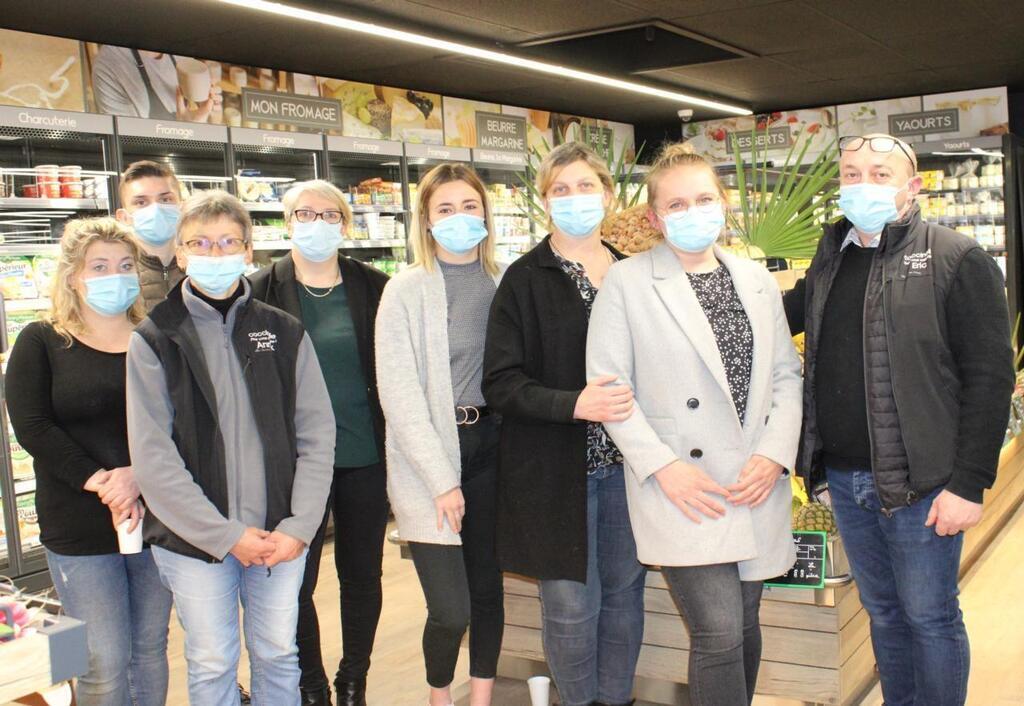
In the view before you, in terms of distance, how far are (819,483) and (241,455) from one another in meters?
1.51

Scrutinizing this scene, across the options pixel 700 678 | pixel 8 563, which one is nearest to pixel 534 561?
pixel 700 678

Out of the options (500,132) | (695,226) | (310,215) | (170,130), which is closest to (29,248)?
(170,130)

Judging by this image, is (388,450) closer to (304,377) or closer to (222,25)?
(304,377)

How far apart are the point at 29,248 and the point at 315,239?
252 cm

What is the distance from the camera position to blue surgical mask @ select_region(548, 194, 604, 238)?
8.90 ft

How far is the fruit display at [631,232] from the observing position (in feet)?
11.2

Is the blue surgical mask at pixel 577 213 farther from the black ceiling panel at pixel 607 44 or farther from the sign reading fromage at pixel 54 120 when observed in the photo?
the sign reading fromage at pixel 54 120

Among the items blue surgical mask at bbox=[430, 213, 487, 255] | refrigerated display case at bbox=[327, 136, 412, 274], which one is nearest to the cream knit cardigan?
blue surgical mask at bbox=[430, 213, 487, 255]

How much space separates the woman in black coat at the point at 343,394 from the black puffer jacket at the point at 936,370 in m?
1.43

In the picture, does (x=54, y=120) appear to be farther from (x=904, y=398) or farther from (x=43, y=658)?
(x=904, y=398)

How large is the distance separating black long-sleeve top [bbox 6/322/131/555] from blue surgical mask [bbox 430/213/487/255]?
919 mm

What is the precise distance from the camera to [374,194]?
276 inches

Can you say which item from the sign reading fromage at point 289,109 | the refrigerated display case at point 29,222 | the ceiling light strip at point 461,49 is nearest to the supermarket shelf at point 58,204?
the refrigerated display case at point 29,222

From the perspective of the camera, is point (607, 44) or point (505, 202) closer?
point (607, 44)
